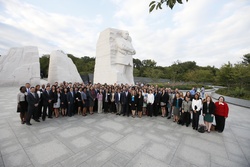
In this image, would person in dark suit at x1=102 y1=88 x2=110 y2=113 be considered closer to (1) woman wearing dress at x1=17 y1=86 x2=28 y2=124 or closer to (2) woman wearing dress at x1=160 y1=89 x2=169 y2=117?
(2) woman wearing dress at x1=160 y1=89 x2=169 y2=117

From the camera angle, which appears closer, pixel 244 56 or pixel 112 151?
pixel 112 151

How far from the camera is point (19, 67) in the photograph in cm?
1638

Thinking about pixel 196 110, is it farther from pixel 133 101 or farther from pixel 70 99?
pixel 70 99

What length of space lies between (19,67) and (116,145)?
61.8ft

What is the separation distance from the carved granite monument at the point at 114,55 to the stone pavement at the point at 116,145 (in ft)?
21.2

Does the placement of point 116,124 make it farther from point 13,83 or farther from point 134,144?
point 13,83

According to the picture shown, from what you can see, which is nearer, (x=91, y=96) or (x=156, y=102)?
(x=91, y=96)

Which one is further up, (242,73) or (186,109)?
(242,73)

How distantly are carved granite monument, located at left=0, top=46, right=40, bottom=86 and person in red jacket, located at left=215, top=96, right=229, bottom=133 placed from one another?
19466 millimetres

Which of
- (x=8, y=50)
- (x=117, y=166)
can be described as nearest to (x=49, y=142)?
(x=117, y=166)

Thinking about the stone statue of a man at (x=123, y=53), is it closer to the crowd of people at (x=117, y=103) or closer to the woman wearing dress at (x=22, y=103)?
the crowd of people at (x=117, y=103)

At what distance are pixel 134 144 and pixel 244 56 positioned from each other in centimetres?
4681

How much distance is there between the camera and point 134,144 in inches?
150

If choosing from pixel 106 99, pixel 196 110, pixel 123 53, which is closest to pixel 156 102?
pixel 196 110
